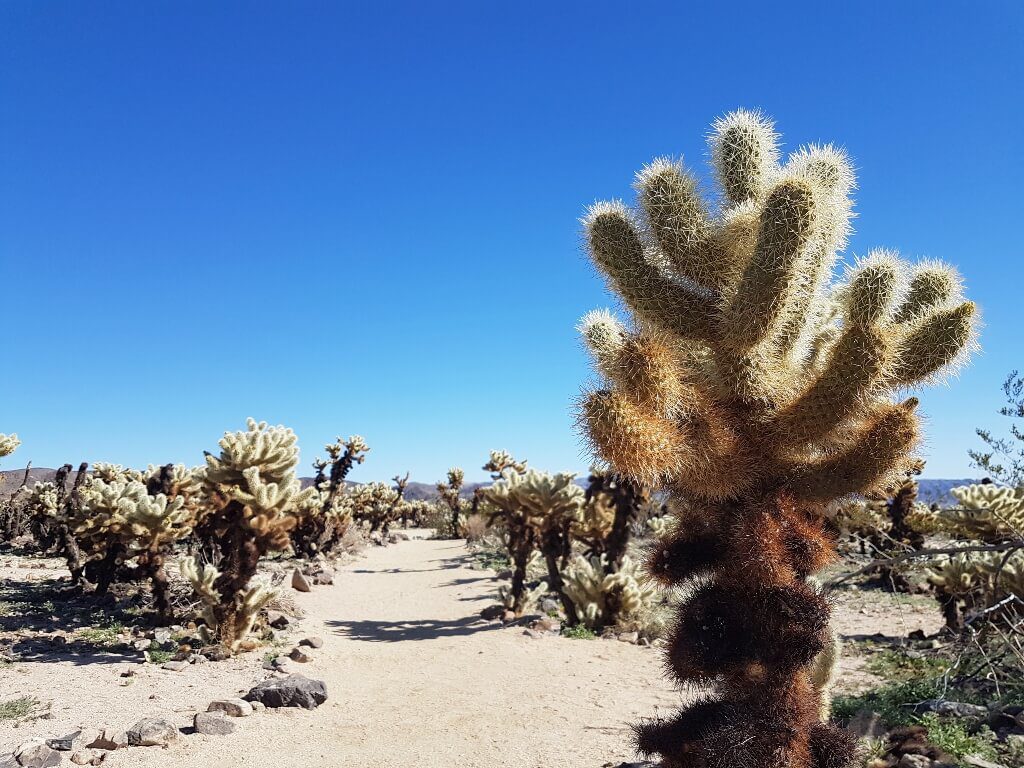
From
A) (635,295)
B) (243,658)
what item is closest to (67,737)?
(243,658)

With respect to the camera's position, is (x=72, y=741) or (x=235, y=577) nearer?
(x=72, y=741)

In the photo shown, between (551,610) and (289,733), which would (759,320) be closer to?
(289,733)

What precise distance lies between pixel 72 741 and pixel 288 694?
208 centimetres

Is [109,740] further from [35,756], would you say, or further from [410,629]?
[410,629]

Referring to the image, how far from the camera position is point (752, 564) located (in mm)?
3172

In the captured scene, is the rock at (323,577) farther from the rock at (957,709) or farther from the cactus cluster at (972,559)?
the rock at (957,709)

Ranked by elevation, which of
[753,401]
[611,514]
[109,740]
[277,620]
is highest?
[753,401]

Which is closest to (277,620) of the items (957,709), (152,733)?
(152,733)

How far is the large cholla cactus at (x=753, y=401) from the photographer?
309cm

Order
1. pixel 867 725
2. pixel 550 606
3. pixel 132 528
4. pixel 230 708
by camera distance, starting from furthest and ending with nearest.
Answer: pixel 550 606
pixel 132 528
pixel 230 708
pixel 867 725

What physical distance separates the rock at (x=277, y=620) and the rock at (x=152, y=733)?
4.81 meters

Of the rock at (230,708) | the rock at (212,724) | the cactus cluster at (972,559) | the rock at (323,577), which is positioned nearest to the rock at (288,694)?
the rock at (230,708)

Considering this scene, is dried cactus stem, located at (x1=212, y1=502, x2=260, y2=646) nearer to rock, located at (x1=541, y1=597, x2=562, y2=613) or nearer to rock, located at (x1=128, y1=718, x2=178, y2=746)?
rock, located at (x1=128, y1=718, x2=178, y2=746)

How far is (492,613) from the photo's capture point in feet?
→ 40.9
